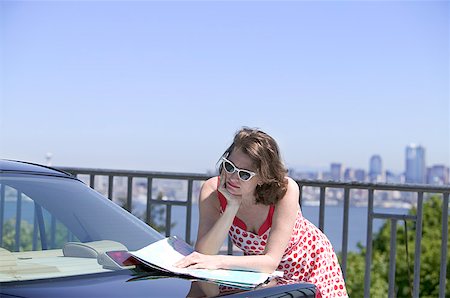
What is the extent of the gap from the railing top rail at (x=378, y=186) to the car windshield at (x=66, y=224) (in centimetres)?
250

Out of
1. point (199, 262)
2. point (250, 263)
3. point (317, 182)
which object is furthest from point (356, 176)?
point (199, 262)

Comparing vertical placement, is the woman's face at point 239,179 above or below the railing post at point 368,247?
above

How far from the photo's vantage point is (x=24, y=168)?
332 cm

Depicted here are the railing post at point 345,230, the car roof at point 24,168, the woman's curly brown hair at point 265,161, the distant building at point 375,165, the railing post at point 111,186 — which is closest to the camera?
the car roof at point 24,168

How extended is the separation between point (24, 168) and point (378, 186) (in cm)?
297

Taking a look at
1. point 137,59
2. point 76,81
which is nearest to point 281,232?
point 137,59

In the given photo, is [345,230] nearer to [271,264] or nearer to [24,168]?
[271,264]

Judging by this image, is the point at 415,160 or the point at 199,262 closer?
the point at 199,262

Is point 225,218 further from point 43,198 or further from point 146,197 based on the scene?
point 146,197

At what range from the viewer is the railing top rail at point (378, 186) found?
532 centimetres

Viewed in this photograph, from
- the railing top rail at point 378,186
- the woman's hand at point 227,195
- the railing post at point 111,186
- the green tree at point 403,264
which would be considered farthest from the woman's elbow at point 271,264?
the green tree at point 403,264

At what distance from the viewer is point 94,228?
3.25 meters

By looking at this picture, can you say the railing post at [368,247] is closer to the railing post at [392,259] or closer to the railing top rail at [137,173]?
the railing post at [392,259]

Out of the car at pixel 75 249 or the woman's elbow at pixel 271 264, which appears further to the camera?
the woman's elbow at pixel 271 264
